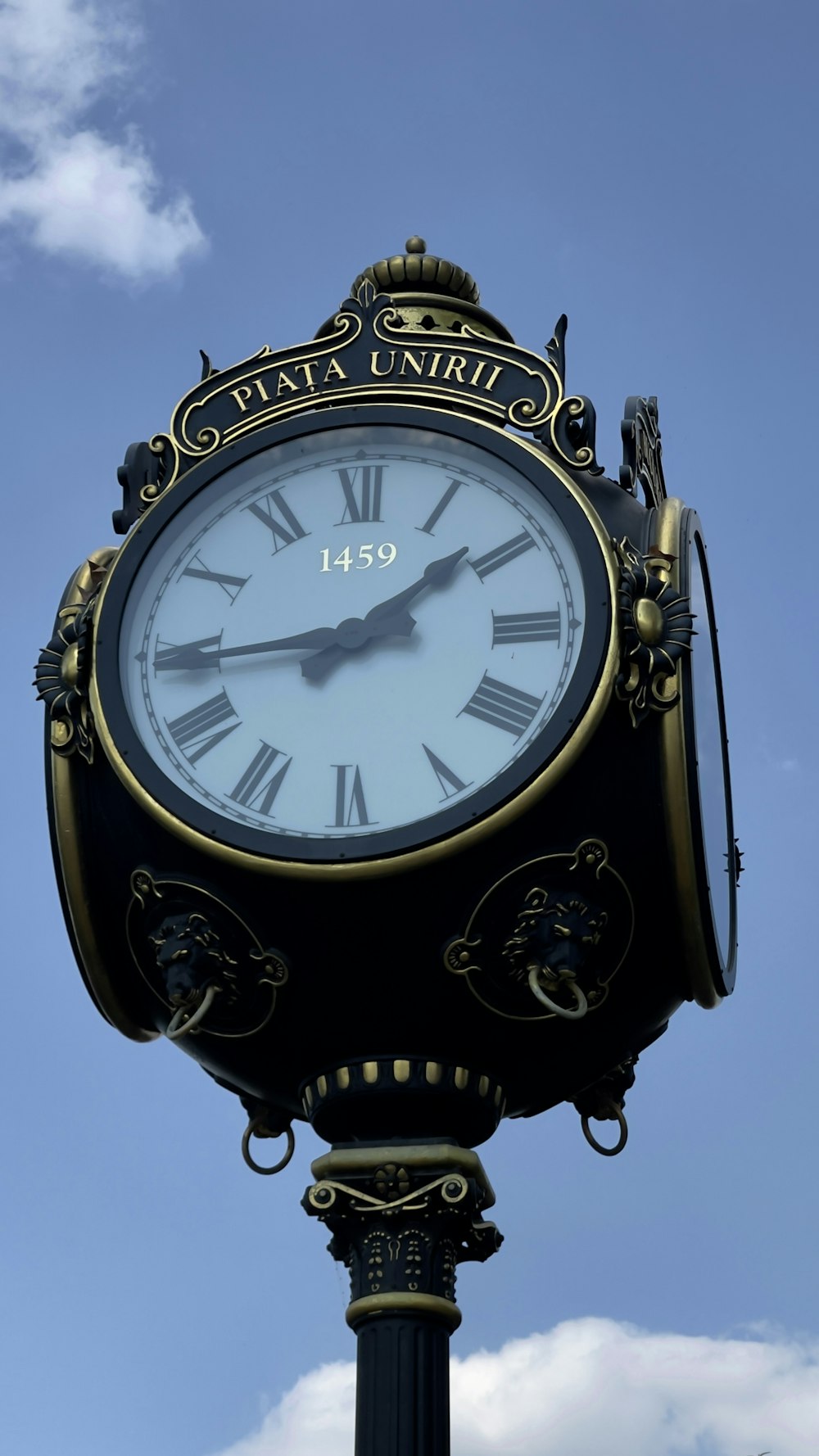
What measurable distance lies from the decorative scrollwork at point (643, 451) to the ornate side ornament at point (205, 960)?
7.75 feet

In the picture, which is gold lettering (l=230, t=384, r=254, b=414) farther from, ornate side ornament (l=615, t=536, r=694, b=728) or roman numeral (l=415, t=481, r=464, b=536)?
ornate side ornament (l=615, t=536, r=694, b=728)

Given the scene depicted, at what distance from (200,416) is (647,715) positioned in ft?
7.52

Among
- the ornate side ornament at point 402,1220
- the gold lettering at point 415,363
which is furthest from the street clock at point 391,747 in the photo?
the ornate side ornament at point 402,1220

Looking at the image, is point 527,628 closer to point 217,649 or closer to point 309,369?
point 217,649

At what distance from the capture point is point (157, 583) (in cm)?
947

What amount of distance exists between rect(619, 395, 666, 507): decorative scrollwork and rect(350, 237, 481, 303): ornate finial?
1.00m

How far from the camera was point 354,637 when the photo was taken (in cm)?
924

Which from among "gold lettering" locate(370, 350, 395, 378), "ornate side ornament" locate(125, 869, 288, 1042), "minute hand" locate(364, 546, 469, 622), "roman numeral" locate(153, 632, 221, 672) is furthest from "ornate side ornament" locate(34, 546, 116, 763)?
"gold lettering" locate(370, 350, 395, 378)

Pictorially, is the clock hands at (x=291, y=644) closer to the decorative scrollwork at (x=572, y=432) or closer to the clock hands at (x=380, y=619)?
the clock hands at (x=380, y=619)

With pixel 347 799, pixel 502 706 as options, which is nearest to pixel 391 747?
pixel 347 799

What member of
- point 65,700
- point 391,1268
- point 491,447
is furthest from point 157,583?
point 391,1268

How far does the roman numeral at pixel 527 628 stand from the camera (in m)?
8.97

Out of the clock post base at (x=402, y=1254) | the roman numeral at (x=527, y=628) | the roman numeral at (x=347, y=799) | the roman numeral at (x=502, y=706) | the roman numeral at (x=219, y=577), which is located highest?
the roman numeral at (x=219, y=577)

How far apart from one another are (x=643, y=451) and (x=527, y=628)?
56.8 inches
